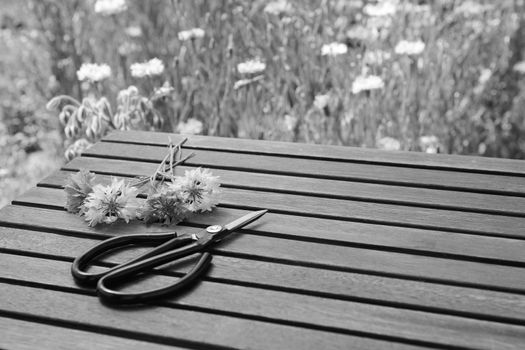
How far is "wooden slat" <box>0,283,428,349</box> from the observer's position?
1056 mm

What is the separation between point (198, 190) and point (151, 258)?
24 cm

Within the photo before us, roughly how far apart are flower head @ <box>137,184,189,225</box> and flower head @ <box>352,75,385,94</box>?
116 centimetres

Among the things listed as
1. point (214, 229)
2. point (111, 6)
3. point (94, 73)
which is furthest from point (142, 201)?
point (111, 6)

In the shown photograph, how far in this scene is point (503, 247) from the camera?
1300 millimetres

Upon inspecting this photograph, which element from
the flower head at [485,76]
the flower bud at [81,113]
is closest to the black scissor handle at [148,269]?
the flower bud at [81,113]

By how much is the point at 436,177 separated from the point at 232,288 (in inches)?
23.4

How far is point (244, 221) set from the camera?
1375mm

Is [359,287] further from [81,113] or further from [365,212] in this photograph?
[81,113]

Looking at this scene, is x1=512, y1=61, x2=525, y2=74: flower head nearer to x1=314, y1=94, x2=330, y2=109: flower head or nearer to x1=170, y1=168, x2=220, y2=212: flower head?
x1=314, y1=94, x2=330, y2=109: flower head

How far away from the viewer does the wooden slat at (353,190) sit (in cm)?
146

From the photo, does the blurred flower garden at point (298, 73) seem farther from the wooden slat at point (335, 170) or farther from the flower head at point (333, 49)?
the wooden slat at point (335, 170)

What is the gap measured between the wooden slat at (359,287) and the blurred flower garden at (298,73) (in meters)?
1.10

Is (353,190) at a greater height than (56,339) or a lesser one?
greater

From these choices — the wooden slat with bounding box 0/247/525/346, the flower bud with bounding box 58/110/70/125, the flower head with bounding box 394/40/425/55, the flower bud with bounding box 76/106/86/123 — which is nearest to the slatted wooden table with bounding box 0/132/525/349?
the wooden slat with bounding box 0/247/525/346
